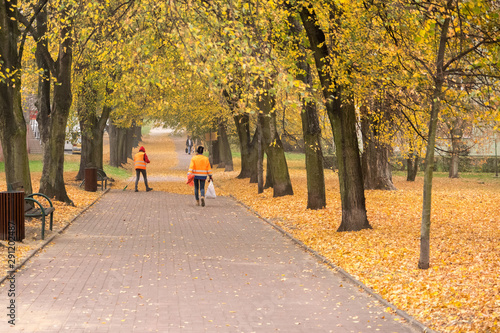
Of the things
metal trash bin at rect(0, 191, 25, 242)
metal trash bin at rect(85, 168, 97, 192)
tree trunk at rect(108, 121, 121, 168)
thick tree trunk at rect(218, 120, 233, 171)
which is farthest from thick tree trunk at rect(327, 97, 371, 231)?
tree trunk at rect(108, 121, 121, 168)

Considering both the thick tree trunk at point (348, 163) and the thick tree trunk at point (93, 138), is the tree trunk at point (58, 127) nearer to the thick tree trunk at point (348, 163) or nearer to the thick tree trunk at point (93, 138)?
the thick tree trunk at point (93, 138)

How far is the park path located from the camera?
672 centimetres

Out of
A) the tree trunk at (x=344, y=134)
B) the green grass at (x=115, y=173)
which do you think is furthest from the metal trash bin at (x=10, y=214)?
the green grass at (x=115, y=173)

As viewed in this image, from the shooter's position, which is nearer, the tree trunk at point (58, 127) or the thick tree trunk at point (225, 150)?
the tree trunk at point (58, 127)

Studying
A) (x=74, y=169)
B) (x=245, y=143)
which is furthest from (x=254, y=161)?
(x=74, y=169)

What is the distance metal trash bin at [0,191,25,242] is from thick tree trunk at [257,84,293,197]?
11076mm

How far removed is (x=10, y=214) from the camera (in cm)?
1172

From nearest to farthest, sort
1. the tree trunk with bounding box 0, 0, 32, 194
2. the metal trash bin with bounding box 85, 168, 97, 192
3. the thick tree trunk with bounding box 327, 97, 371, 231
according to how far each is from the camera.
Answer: the thick tree trunk with bounding box 327, 97, 371, 231, the tree trunk with bounding box 0, 0, 32, 194, the metal trash bin with bounding box 85, 168, 97, 192

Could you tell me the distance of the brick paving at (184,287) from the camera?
22.0 feet

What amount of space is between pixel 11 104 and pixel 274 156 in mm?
9800

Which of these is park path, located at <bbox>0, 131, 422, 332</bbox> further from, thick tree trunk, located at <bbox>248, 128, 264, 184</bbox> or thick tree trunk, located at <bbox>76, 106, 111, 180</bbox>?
thick tree trunk, located at <bbox>76, 106, 111, 180</bbox>

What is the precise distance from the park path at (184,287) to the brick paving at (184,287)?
1cm

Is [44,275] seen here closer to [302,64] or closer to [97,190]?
[302,64]

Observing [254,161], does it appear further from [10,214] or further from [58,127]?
[10,214]
